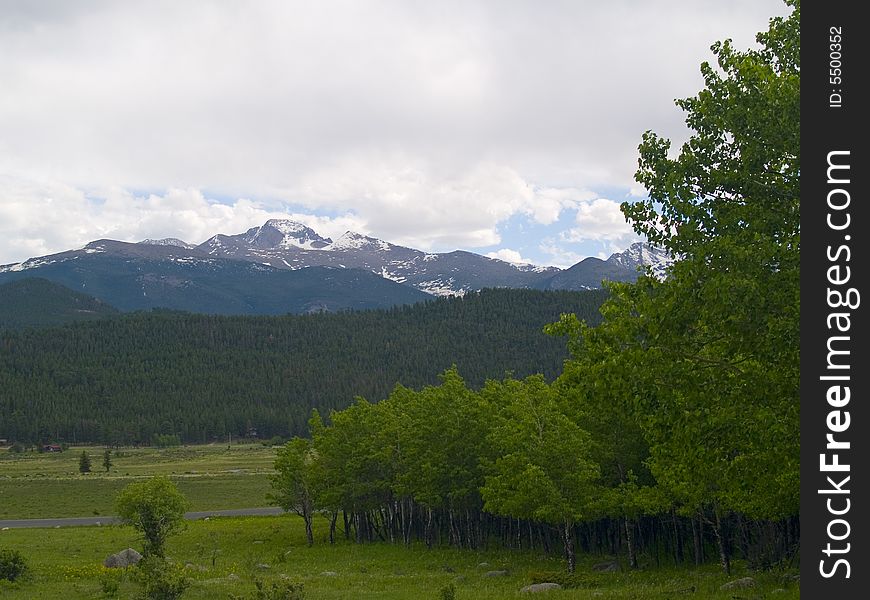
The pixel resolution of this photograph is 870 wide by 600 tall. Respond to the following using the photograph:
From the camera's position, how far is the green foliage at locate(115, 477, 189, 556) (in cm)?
4840

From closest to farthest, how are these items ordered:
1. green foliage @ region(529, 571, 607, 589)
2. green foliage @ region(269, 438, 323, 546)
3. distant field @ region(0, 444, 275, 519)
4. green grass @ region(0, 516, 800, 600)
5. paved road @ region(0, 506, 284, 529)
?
green grass @ region(0, 516, 800, 600) → green foliage @ region(529, 571, 607, 589) → green foliage @ region(269, 438, 323, 546) → paved road @ region(0, 506, 284, 529) → distant field @ region(0, 444, 275, 519)

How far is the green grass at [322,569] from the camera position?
35250 millimetres

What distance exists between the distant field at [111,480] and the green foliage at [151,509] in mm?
46102

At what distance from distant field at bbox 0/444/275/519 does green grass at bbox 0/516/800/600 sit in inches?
859

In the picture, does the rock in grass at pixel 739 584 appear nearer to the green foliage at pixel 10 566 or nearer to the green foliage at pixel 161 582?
the green foliage at pixel 161 582

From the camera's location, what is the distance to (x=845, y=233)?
530 inches

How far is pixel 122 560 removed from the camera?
50.4 meters

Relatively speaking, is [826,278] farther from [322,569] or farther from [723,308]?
[322,569]

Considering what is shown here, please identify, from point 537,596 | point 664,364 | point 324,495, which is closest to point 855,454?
point 664,364

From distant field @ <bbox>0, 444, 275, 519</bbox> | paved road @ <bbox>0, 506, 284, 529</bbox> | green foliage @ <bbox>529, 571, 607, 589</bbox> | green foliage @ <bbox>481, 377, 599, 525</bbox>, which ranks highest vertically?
green foliage @ <bbox>481, 377, 599, 525</bbox>

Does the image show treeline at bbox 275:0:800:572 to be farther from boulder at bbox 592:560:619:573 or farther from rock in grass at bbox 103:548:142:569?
rock in grass at bbox 103:548:142:569

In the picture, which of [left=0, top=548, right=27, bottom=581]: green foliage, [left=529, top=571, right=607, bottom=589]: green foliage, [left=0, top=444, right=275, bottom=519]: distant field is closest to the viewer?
[left=529, top=571, right=607, bottom=589]: green foliage

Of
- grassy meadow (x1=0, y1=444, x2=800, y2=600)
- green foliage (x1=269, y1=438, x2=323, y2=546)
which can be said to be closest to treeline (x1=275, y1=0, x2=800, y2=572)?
grassy meadow (x1=0, y1=444, x2=800, y2=600)

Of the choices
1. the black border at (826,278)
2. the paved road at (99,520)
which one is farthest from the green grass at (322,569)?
the black border at (826,278)
